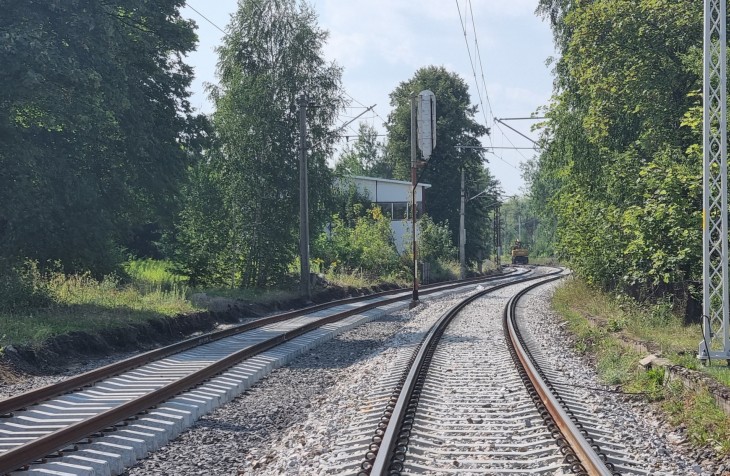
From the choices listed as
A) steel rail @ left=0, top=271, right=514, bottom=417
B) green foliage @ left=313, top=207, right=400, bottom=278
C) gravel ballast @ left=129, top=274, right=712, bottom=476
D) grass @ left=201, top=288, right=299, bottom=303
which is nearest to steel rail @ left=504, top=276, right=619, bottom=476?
gravel ballast @ left=129, top=274, right=712, bottom=476

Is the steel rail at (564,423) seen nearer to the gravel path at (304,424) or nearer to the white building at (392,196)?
the gravel path at (304,424)

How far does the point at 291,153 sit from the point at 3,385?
24434 millimetres

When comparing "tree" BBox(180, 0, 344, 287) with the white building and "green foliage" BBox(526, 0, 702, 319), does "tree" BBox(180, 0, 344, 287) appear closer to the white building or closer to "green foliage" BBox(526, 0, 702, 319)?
"green foliage" BBox(526, 0, 702, 319)

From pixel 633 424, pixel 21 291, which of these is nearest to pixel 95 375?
pixel 21 291

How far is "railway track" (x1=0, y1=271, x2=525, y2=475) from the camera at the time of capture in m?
7.02

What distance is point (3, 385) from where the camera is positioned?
11430 millimetres

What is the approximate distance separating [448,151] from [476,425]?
198ft

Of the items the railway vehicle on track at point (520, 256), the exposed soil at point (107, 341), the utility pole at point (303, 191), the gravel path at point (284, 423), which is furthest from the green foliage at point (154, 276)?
the railway vehicle on track at point (520, 256)

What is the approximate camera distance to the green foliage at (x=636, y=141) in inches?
629

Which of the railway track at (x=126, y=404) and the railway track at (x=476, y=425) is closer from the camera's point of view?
the railway track at (x=476, y=425)

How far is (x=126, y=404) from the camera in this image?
8766 mm

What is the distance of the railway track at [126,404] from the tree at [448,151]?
172 ft

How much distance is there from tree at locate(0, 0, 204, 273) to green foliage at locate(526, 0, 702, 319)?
12.4 metres

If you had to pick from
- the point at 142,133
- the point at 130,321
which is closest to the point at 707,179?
the point at 130,321
